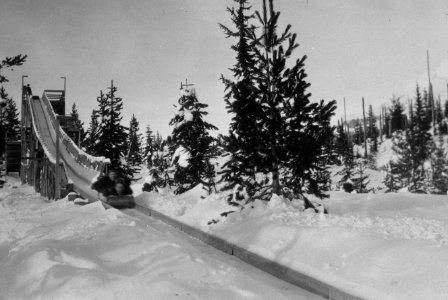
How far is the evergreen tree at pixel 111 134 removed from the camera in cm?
2581

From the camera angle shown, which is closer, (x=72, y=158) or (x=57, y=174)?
(x=57, y=174)

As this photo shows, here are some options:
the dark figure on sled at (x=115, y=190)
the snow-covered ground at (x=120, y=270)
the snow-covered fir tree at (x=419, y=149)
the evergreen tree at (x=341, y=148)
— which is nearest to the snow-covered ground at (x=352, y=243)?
the snow-covered ground at (x=120, y=270)

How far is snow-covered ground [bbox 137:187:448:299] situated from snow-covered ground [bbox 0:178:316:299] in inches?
23.1

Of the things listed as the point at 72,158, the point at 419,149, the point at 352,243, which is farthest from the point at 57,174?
the point at 419,149

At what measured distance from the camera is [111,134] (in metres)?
26.5

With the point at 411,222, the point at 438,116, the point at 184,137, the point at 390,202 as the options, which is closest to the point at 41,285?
the point at 411,222

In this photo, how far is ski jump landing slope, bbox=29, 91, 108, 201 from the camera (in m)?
15.9

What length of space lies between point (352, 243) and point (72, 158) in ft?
62.0

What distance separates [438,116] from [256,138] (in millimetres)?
74356

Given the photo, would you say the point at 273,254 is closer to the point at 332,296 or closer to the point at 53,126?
the point at 332,296

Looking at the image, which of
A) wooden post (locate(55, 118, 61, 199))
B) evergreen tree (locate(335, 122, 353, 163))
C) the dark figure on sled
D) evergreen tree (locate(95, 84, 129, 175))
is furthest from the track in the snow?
evergreen tree (locate(95, 84, 129, 175))

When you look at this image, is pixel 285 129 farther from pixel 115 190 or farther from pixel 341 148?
pixel 115 190

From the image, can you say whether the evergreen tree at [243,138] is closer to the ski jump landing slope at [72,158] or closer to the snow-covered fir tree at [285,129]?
the snow-covered fir tree at [285,129]

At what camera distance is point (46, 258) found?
17.5 feet
